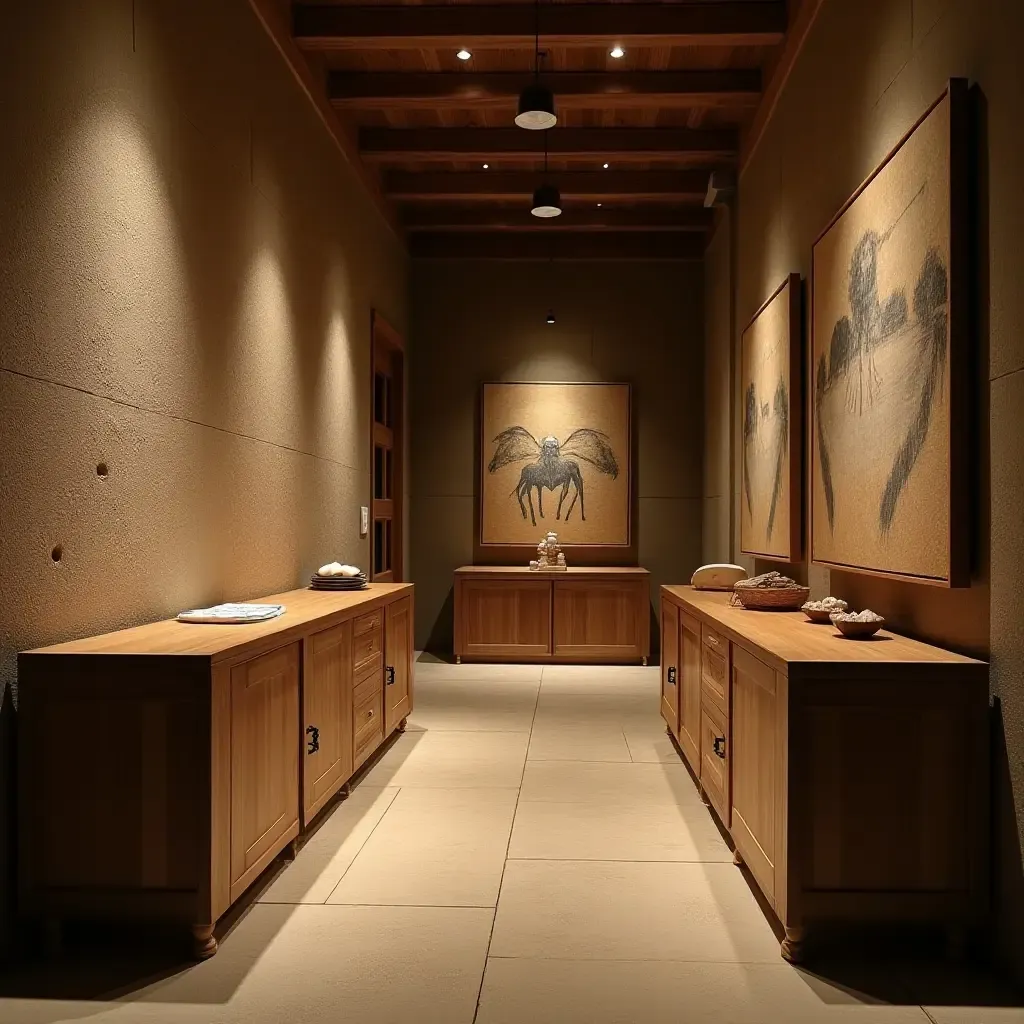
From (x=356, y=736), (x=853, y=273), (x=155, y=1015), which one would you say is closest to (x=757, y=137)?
(x=853, y=273)

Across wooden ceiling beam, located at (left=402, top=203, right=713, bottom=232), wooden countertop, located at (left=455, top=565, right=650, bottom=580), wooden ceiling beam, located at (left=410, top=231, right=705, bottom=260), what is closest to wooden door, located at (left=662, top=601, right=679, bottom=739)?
wooden countertop, located at (left=455, top=565, right=650, bottom=580)

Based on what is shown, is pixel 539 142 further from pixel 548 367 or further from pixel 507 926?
pixel 507 926

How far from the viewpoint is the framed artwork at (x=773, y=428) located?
479 cm

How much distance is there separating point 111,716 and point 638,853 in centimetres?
192

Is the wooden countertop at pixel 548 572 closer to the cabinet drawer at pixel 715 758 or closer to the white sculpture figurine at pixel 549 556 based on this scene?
the white sculpture figurine at pixel 549 556

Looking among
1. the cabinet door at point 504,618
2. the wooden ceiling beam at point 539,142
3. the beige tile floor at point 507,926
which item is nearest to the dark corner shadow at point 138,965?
the beige tile floor at point 507,926

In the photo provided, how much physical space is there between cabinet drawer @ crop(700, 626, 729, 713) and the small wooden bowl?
1.68 feet

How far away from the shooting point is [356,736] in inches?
172

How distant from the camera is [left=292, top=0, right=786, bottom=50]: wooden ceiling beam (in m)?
5.13

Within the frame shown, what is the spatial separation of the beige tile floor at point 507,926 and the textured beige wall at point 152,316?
105 centimetres

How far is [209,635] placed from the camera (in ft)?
9.94

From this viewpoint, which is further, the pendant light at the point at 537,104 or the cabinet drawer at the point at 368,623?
the pendant light at the point at 537,104

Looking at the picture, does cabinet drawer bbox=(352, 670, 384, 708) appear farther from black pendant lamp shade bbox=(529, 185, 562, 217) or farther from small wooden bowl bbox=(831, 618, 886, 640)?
black pendant lamp shade bbox=(529, 185, 562, 217)

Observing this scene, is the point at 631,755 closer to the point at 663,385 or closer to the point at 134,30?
the point at 134,30
